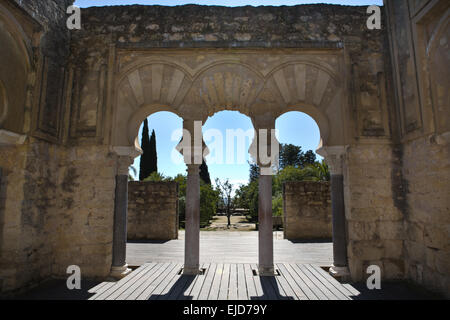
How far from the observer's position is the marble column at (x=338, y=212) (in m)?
4.61

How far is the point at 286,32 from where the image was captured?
5.07 m

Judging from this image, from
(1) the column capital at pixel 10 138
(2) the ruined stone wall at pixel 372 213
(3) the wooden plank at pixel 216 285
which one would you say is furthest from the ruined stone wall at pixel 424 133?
(1) the column capital at pixel 10 138

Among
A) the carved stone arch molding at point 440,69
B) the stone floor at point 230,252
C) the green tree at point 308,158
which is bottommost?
the stone floor at point 230,252

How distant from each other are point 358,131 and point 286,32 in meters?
2.18

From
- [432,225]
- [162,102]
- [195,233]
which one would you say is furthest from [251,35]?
[432,225]

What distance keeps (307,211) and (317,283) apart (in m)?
5.07

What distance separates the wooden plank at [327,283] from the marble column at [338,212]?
234 mm

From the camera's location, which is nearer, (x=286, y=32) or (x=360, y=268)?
(x=360, y=268)

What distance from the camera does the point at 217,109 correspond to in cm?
533

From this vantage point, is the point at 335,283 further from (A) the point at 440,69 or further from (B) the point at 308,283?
(A) the point at 440,69

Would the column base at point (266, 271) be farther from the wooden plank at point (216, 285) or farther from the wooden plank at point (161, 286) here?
the wooden plank at point (161, 286)

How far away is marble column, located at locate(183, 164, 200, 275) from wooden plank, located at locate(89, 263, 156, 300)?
809 millimetres

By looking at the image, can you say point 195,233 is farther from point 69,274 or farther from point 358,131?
point 358,131

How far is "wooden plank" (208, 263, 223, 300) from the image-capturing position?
3.71 metres
